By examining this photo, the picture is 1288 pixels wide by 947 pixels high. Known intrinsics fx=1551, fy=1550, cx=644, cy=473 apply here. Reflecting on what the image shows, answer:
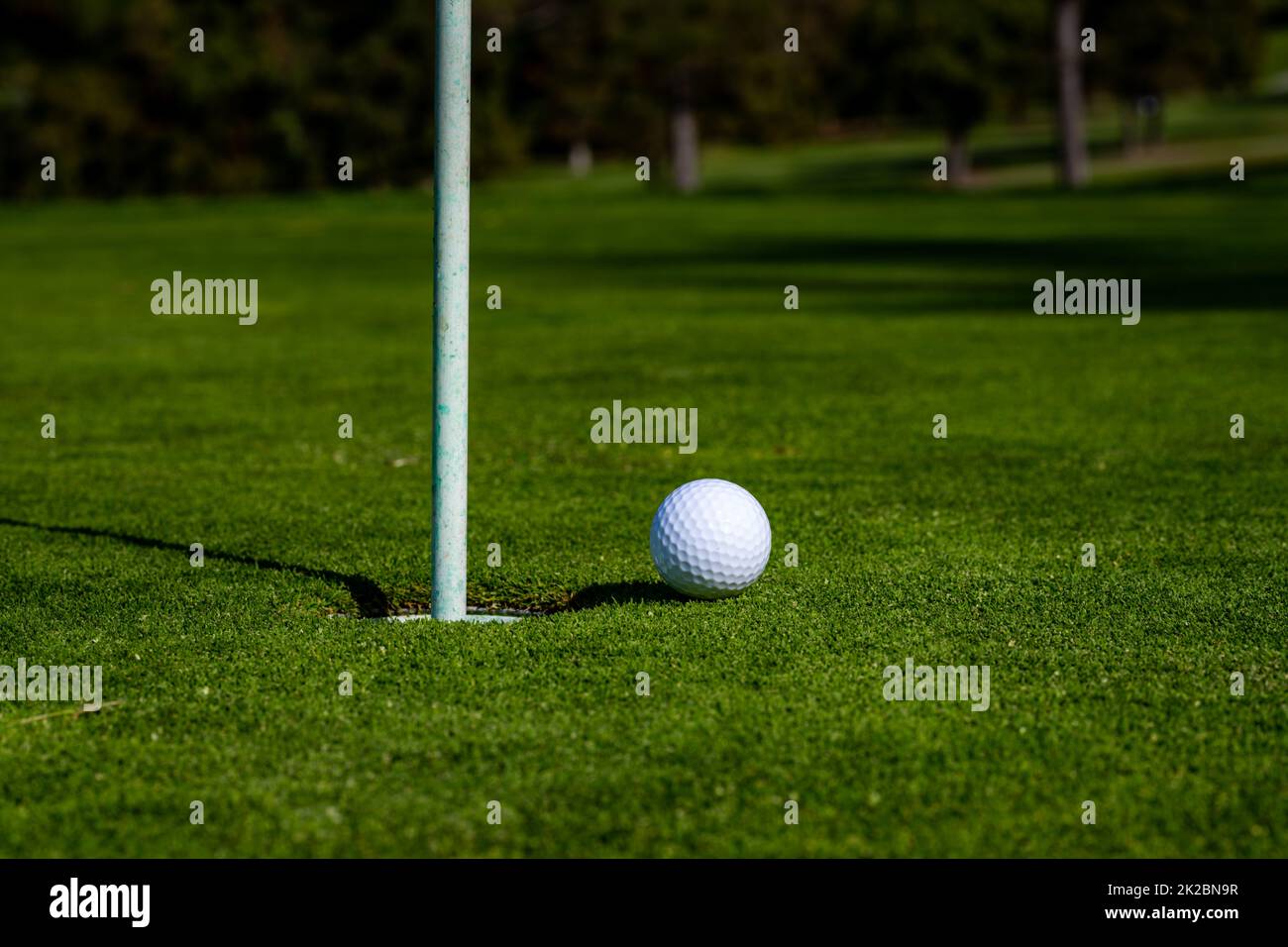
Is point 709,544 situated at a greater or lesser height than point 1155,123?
lesser

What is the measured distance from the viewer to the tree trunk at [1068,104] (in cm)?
5322

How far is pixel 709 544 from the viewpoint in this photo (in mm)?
Answer: 7027

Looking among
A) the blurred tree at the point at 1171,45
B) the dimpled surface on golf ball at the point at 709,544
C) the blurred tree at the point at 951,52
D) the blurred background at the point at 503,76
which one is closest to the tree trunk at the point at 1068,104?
the blurred background at the point at 503,76

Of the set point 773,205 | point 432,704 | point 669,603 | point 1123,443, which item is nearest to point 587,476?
point 669,603

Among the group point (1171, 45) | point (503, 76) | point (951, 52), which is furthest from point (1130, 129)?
point (503, 76)

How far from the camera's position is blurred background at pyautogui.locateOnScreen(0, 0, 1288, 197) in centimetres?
5791

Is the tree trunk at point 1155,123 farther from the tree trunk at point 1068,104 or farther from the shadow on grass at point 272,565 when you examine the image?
the shadow on grass at point 272,565

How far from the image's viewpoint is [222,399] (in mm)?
14172

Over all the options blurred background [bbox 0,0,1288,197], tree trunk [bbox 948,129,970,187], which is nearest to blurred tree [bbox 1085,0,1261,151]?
blurred background [bbox 0,0,1288,197]

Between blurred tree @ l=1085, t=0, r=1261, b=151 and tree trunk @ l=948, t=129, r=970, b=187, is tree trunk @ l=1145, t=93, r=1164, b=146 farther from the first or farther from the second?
tree trunk @ l=948, t=129, r=970, b=187

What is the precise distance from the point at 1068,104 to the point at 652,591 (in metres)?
49.8

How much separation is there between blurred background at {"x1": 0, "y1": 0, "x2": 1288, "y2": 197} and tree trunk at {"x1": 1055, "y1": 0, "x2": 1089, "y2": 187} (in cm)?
8

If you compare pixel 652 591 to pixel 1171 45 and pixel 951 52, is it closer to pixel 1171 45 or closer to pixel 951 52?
pixel 951 52

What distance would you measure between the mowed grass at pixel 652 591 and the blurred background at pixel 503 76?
40.8 metres
